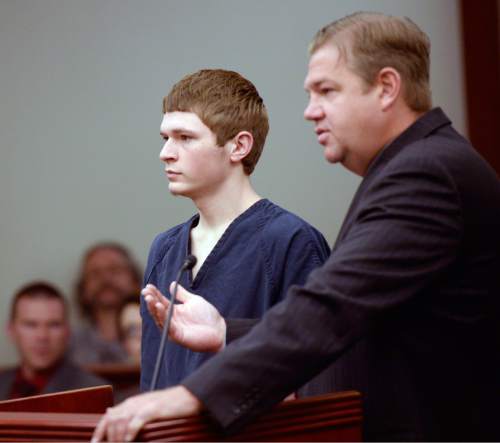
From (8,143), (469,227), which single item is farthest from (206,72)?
(8,143)

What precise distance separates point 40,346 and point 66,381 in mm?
286

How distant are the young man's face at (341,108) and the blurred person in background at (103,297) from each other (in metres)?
3.55

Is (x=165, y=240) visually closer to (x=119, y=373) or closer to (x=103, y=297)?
(x=119, y=373)

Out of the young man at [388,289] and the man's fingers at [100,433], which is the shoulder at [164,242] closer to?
the young man at [388,289]

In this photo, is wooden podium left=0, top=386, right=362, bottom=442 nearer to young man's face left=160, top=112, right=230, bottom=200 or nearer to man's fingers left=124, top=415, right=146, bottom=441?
man's fingers left=124, top=415, right=146, bottom=441

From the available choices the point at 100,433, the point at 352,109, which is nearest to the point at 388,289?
the point at 352,109

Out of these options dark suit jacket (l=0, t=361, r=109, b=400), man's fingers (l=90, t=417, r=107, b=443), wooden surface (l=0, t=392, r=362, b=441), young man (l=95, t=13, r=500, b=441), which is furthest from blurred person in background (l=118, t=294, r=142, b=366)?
man's fingers (l=90, t=417, r=107, b=443)

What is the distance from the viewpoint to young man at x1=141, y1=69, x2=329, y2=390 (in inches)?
97.8

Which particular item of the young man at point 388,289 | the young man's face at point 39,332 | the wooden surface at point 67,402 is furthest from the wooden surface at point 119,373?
the young man at point 388,289

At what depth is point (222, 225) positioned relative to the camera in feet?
8.48

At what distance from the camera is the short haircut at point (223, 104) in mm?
2588

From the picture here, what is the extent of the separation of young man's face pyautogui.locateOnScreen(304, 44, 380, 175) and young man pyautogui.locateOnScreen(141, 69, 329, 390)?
1.81 ft

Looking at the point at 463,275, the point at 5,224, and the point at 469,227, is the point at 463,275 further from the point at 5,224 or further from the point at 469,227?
the point at 5,224

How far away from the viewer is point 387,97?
1.95m
